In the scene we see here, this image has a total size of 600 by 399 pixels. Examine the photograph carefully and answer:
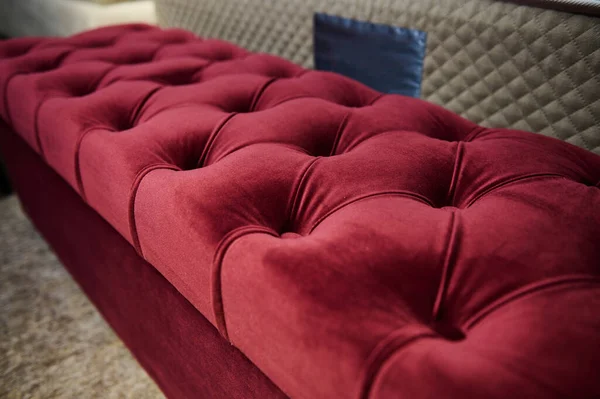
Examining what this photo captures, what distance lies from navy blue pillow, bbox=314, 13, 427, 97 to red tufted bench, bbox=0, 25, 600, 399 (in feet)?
0.79

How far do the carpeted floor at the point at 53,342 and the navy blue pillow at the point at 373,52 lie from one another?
0.75 m

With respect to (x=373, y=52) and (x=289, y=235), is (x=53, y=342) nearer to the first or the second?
(x=289, y=235)

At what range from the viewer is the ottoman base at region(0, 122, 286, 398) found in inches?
20.3

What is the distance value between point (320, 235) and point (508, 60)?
589mm

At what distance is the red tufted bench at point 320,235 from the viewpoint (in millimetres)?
322

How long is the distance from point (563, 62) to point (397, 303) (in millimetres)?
603

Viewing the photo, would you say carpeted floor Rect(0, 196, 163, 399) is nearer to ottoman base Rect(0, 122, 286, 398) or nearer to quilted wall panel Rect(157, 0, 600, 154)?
ottoman base Rect(0, 122, 286, 398)

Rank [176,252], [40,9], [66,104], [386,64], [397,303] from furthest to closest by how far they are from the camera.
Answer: [40,9]
[386,64]
[66,104]
[176,252]
[397,303]

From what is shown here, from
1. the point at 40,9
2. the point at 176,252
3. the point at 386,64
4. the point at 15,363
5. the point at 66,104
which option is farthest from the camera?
the point at 40,9

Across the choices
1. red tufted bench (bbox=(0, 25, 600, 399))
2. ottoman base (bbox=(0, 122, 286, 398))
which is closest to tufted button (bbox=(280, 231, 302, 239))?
red tufted bench (bbox=(0, 25, 600, 399))

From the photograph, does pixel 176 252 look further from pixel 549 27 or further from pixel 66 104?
pixel 549 27

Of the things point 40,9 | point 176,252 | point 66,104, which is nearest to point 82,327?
point 66,104

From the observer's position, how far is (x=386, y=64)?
0.97 metres

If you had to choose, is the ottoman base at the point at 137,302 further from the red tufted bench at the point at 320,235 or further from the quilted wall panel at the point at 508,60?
the quilted wall panel at the point at 508,60
